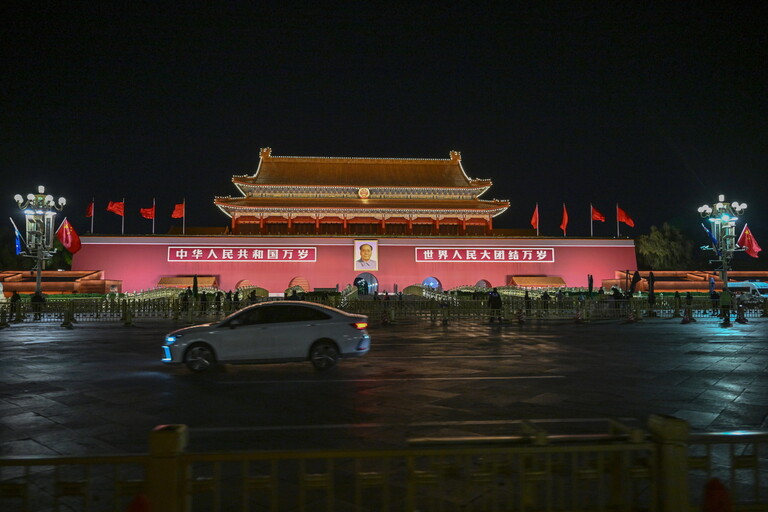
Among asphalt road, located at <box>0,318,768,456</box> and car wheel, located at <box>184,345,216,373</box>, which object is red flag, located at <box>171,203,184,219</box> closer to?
asphalt road, located at <box>0,318,768,456</box>

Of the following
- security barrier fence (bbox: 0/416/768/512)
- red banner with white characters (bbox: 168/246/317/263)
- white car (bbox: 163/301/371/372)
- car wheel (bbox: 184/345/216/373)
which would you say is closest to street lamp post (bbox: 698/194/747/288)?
white car (bbox: 163/301/371/372)

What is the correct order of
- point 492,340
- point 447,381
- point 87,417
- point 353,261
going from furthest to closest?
point 353,261, point 492,340, point 447,381, point 87,417

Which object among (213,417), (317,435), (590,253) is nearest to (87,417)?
(213,417)

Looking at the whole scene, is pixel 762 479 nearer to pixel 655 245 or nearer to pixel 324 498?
pixel 324 498

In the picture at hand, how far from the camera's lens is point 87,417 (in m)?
6.34

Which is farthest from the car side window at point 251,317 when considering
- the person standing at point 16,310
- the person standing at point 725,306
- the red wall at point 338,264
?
the red wall at point 338,264

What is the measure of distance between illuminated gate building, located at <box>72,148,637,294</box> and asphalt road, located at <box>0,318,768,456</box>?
79.7 feet

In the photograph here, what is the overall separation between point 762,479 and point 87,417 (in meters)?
7.02

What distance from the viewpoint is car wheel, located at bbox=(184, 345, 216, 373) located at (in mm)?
9406

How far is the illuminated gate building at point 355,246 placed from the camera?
123ft

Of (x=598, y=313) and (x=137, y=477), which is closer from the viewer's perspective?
(x=137, y=477)

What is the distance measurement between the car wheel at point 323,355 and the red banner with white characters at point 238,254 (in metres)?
28.7

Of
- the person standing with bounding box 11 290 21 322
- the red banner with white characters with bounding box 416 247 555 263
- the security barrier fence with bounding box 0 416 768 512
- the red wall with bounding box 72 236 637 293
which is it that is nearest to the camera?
the security barrier fence with bounding box 0 416 768 512

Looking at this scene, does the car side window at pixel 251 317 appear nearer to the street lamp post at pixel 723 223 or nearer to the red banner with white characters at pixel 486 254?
the street lamp post at pixel 723 223
